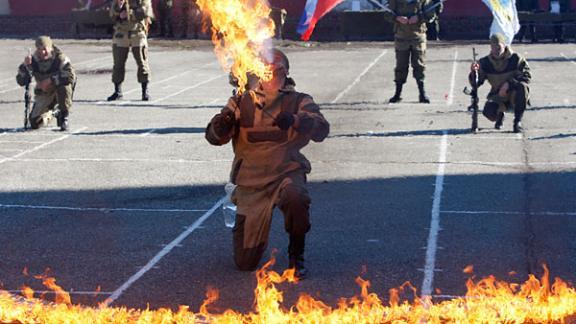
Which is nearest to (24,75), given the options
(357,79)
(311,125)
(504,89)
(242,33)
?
(504,89)

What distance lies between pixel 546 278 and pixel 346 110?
1188cm

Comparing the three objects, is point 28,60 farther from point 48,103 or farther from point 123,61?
point 123,61

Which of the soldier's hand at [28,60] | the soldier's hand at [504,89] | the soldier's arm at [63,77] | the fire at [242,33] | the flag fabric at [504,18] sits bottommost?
the soldier's hand at [504,89]

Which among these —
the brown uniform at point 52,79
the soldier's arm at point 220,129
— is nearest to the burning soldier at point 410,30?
the brown uniform at point 52,79

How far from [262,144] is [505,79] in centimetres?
827

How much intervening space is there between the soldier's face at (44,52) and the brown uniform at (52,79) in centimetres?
8

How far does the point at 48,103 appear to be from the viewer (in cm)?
1700

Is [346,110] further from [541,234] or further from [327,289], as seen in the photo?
[327,289]

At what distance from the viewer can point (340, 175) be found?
13.0 meters

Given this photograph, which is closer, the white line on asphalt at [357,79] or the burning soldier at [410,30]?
the burning soldier at [410,30]

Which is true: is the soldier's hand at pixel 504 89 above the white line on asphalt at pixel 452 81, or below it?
above

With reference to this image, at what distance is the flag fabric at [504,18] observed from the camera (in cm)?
1608

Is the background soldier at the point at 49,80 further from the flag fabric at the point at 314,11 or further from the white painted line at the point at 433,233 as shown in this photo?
the white painted line at the point at 433,233

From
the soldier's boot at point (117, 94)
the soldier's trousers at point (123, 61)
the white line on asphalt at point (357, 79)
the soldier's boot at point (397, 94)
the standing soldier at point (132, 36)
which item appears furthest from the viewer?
the white line on asphalt at point (357, 79)
